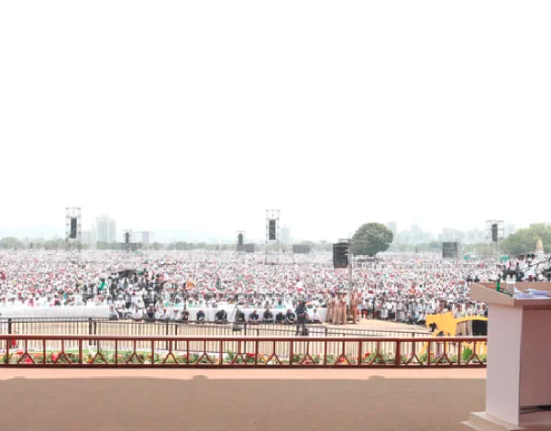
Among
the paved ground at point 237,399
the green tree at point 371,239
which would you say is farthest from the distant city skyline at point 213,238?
the paved ground at point 237,399

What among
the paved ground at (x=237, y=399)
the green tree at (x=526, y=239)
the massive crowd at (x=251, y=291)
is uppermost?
the green tree at (x=526, y=239)

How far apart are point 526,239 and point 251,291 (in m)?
17.3

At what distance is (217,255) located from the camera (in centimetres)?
5188

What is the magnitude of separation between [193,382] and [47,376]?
1381mm

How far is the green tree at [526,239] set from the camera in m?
30.7

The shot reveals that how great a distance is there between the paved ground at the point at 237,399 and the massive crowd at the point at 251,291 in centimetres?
385

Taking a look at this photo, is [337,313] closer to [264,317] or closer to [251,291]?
[264,317]

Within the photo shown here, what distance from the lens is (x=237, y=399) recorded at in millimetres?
4363

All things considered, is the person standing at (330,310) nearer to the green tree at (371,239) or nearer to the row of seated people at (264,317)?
the row of seated people at (264,317)

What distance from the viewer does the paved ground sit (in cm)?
370

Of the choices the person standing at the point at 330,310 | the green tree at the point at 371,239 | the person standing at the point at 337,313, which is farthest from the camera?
the green tree at the point at 371,239

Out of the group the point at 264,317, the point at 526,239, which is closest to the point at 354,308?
the point at 264,317

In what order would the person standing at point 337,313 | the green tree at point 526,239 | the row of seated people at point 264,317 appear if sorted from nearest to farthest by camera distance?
the row of seated people at point 264,317 < the person standing at point 337,313 < the green tree at point 526,239

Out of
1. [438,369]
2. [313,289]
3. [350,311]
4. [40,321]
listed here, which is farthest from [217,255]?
[438,369]
